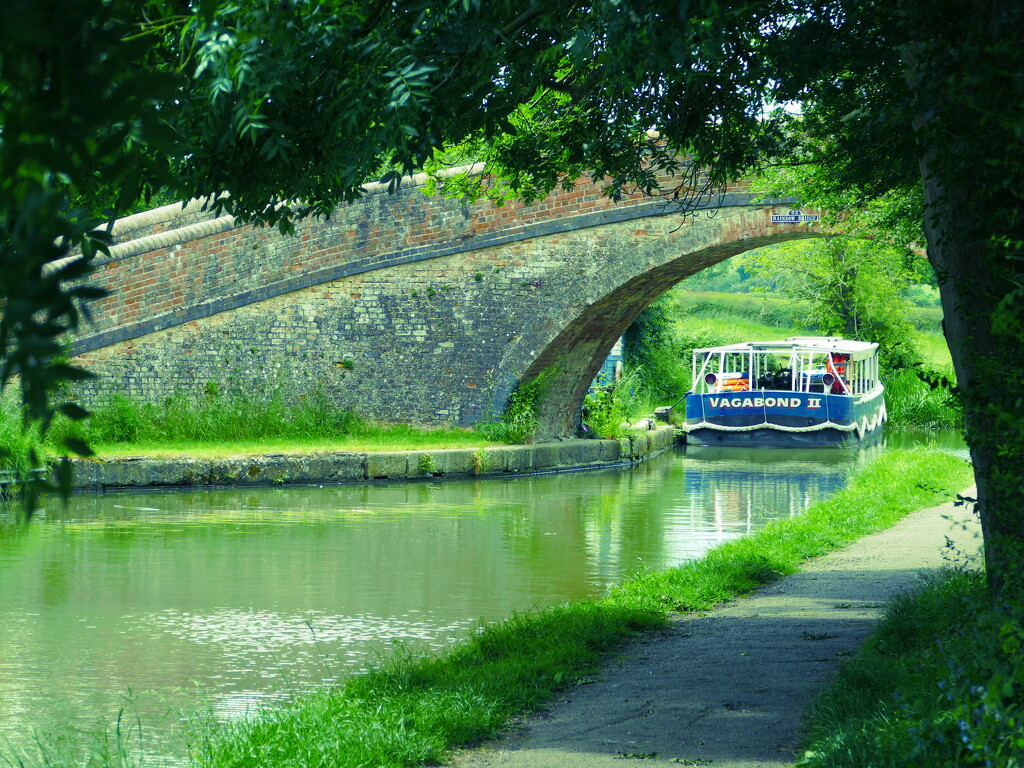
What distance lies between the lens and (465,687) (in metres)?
4.53

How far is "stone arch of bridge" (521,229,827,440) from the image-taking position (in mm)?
15258

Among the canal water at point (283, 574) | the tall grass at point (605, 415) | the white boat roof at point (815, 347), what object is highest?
the white boat roof at point (815, 347)

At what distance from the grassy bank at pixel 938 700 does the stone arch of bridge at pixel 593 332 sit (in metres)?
10.9

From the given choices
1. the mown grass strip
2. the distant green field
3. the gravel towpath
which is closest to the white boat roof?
the distant green field

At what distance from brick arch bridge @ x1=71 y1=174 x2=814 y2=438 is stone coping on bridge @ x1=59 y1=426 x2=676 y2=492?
1092mm

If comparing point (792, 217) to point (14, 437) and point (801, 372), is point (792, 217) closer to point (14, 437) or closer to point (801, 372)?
point (801, 372)

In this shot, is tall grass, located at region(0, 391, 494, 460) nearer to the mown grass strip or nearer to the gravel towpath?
the mown grass strip

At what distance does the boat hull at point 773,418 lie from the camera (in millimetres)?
20781

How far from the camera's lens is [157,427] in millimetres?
14812

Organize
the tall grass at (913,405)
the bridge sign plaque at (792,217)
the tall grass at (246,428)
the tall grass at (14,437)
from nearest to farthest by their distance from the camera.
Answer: the tall grass at (14,437)
the tall grass at (246,428)
the bridge sign plaque at (792,217)
the tall grass at (913,405)

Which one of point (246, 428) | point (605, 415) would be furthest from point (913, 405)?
point (246, 428)

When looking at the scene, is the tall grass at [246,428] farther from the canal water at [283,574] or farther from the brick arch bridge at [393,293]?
the canal water at [283,574]

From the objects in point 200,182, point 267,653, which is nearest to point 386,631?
point 267,653

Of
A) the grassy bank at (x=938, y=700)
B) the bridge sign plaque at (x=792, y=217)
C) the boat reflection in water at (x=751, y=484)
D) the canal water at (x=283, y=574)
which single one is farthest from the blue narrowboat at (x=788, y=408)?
the grassy bank at (x=938, y=700)
